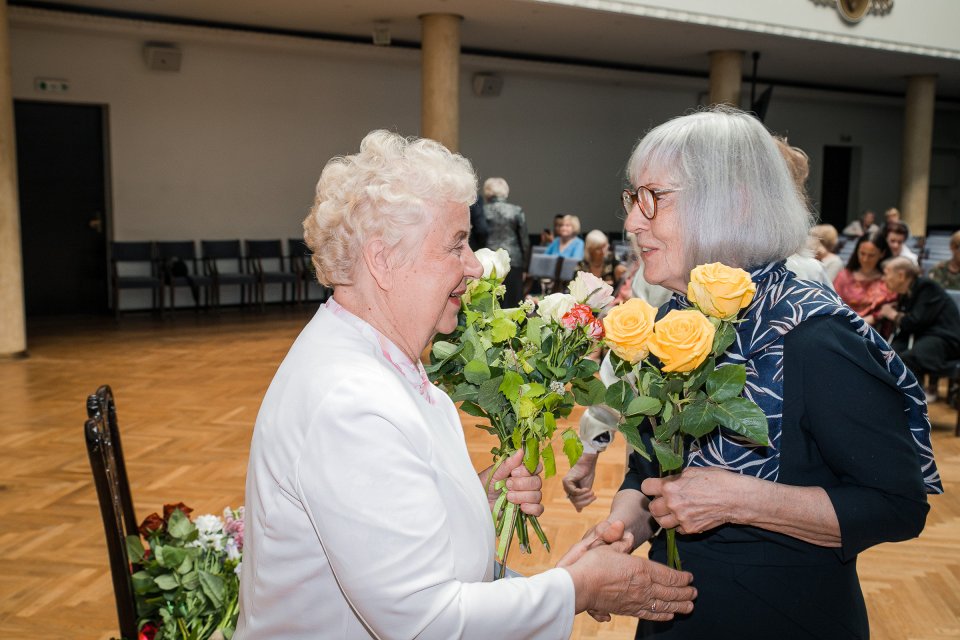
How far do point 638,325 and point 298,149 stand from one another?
12732 millimetres

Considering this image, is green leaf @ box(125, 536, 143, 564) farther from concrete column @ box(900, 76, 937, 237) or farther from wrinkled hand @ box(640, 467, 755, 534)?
concrete column @ box(900, 76, 937, 237)

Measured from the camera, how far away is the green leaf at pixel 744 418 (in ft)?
4.59

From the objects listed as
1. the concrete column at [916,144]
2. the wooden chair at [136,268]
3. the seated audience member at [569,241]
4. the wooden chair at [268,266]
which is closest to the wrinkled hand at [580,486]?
the seated audience member at [569,241]

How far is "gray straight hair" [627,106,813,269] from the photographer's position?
1657mm

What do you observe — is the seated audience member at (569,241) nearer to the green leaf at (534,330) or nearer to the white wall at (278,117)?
the white wall at (278,117)

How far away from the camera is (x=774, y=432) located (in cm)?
156

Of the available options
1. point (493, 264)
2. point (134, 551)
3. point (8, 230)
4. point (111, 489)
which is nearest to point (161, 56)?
point (8, 230)

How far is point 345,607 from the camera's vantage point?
1368 millimetres

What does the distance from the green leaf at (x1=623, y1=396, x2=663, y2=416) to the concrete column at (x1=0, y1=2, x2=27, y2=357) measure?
8551mm

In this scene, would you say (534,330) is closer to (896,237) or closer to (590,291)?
(590,291)

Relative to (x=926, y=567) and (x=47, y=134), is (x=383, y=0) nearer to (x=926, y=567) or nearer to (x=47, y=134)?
(x=47, y=134)

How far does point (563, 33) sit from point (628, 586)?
12.0 meters

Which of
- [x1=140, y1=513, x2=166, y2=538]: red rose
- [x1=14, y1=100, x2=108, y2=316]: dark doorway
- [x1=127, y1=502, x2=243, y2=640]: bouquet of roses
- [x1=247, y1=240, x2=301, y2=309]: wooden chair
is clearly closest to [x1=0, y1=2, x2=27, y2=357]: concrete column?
[x1=14, y1=100, x2=108, y2=316]: dark doorway

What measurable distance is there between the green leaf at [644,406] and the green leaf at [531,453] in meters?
0.20
